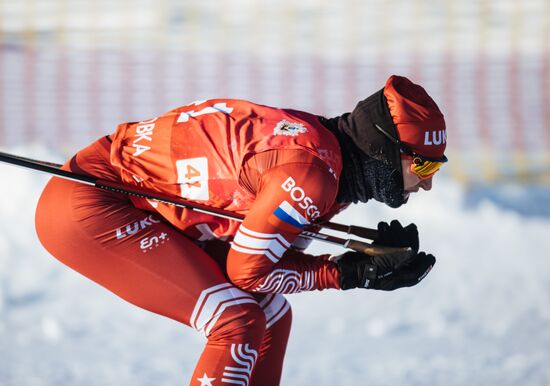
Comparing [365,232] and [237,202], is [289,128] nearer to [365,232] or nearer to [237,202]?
[237,202]

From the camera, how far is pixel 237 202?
2762 millimetres

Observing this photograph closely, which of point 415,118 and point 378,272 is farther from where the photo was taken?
point 378,272

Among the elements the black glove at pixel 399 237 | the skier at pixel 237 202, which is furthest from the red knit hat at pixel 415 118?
the black glove at pixel 399 237

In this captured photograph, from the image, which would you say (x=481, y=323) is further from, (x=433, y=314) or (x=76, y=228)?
(x=76, y=228)

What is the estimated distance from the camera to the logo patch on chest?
2.60m

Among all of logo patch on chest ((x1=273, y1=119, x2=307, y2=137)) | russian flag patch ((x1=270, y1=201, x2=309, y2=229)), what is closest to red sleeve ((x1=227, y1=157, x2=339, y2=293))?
russian flag patch ((x1=270, y1=201, x2=309, y2=229))

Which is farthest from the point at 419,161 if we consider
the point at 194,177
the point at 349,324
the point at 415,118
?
the point at 349,324

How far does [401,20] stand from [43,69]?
10.2 ft

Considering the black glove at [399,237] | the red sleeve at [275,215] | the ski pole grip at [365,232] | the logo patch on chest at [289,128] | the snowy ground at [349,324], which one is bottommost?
the snowy ground at [349,324]

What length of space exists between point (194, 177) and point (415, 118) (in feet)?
2.41

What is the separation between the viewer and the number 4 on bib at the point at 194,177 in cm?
272

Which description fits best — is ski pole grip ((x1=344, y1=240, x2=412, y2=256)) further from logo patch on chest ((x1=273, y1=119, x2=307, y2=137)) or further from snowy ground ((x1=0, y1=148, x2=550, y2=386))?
snowy ground ((x1=0, y1=148, x2=550, y2=386))

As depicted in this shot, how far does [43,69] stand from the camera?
6.93 metres

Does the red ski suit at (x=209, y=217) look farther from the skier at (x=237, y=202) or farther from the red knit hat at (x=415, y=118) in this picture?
the red knit hat at (x=415, y=118)
